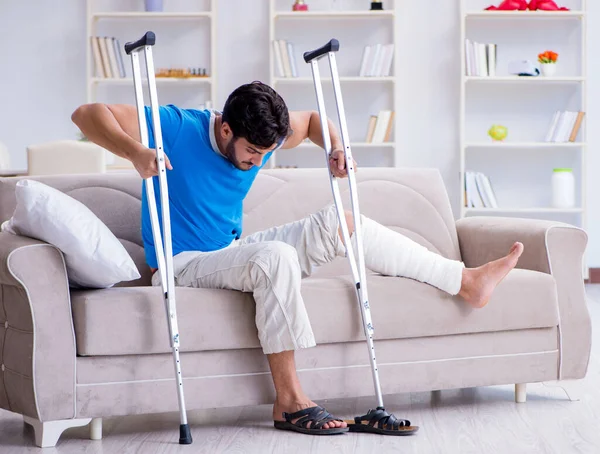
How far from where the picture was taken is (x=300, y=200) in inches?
120

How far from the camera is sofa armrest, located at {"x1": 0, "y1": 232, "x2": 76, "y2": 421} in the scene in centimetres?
225

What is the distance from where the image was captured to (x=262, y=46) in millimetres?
6453

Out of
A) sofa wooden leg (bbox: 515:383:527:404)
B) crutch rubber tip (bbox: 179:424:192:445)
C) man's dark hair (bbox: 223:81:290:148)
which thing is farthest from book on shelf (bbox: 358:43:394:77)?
crutch rubber tip (bbox: 179:424:192:445)

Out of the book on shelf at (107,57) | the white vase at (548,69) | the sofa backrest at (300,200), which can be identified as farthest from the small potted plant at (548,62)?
the sofa backrest at (300,200)

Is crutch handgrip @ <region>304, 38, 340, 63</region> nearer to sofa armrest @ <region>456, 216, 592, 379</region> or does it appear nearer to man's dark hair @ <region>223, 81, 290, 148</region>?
man's dark hair @ <region>223, 81, 290, 148</region>

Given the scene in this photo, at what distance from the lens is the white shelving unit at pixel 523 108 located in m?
6.39

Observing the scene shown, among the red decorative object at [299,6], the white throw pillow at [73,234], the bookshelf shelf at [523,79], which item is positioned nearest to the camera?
the white throw pillow at [73,234]

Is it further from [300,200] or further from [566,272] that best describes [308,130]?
[566,272]

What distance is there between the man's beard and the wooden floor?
0.71 metres

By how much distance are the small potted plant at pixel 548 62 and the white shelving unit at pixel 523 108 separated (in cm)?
15

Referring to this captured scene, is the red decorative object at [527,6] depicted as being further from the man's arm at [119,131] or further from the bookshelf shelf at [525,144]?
the man's arm at [119,131]

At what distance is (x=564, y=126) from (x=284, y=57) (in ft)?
6.31

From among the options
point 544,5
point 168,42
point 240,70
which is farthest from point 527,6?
point 168,42

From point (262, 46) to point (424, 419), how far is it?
14.1 ft
